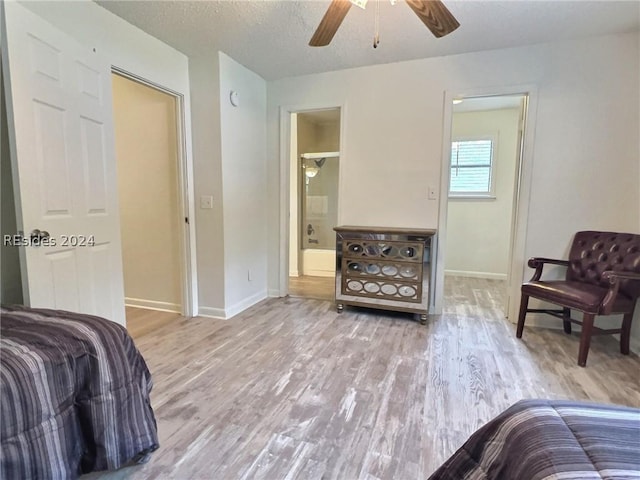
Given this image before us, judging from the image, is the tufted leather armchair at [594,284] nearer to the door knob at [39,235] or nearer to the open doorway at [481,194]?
the open doorway at [481,194]

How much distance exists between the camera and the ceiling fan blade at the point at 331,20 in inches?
68.2

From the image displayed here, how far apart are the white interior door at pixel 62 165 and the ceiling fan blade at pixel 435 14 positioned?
1.93 meters

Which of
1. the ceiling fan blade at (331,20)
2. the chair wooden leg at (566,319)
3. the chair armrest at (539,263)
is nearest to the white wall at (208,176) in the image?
the ceiling fan blade at (331,20)

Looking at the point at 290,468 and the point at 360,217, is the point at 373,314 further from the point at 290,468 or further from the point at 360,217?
the point at 290,468

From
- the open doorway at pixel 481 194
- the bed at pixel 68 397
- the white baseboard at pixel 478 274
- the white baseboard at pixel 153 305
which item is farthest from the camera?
the white baseboard at pixel 478 274

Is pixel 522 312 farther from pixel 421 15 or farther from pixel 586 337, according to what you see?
pixel 421 15

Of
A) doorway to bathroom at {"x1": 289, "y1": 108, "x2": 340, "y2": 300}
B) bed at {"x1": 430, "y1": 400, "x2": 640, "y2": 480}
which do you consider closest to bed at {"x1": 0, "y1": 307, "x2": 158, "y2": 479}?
bed at {"x1": 430, "y1": 400, "x2": 640, "y2": 480}

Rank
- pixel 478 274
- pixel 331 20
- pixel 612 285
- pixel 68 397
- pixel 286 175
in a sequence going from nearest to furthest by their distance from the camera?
1. pixel 68 397
2. pixel 331 20
3. pixel 612 285
4. pixel 286 175
5. pixel 478 274

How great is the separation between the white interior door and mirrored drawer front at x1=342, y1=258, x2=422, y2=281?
76.0 inches

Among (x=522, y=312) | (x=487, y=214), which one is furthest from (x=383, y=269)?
(x=487, y=214)

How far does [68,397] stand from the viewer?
3.87ft

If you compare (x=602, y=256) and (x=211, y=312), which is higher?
(x=602, y=256)

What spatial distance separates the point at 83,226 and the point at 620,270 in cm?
366

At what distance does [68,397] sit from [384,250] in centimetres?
249
